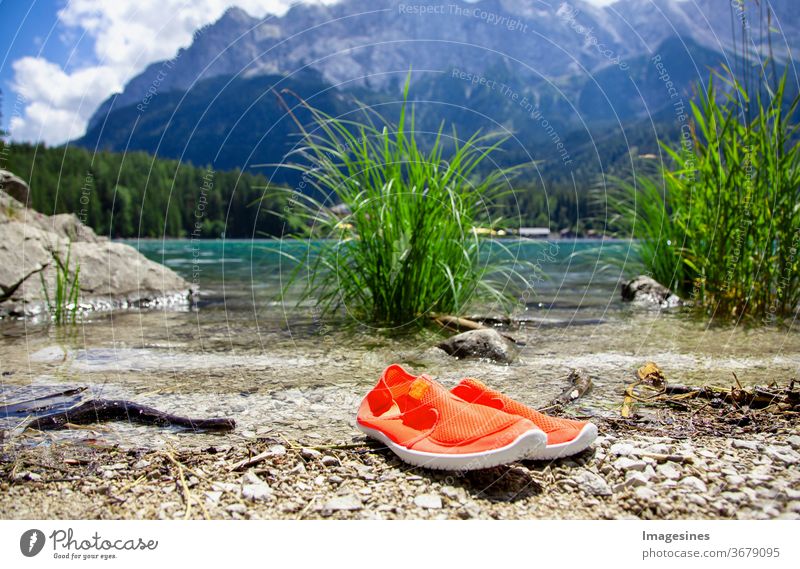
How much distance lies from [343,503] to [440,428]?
39 cm

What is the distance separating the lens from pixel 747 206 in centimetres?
405

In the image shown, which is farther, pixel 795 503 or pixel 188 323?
pixel 188 323

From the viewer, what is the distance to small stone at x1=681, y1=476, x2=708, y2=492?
59.6 inches

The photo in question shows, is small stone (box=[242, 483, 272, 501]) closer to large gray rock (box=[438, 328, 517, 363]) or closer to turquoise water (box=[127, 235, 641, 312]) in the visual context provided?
large gray rock (box=[438, 328, 517, 363])

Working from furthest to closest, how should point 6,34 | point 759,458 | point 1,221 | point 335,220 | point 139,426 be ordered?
point 1,221, point 335,220, point 6,34, point 139,426, point 759,458

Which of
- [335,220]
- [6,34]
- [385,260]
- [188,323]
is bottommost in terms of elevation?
[188,323]

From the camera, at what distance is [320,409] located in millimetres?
2350

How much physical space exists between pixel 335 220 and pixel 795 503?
333 centimetres

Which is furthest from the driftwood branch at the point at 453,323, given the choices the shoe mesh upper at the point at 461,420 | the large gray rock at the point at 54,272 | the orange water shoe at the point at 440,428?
the large gray rock at the point at 54,272

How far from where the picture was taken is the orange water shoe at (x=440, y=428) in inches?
62.2

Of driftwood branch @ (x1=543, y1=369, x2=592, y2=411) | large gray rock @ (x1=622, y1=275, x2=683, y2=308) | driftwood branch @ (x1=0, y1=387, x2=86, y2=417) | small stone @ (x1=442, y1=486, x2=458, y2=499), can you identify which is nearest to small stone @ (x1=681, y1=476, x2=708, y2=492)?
small stone @ (x1=442, y1=486, x2=458, y2=499)
